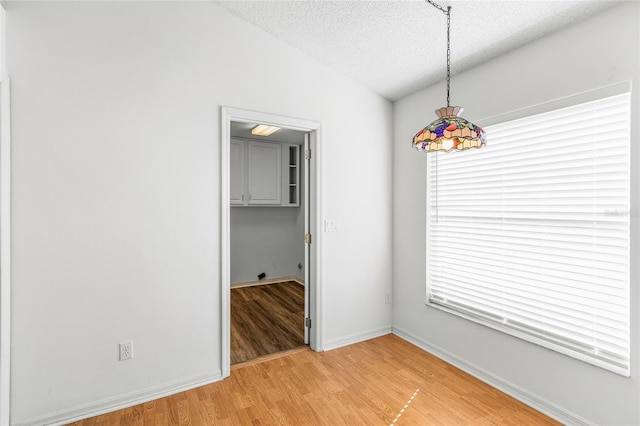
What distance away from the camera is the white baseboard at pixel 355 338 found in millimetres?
3077

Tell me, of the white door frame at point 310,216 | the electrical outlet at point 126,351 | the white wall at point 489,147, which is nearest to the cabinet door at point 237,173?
the white door frame at point 310,216

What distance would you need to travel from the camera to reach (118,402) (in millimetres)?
2178

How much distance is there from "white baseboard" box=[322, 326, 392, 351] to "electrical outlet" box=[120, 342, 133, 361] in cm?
164

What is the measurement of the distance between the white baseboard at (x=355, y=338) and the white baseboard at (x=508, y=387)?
13.2 inches

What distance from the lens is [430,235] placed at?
3.04m

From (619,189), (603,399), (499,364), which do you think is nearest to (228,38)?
(619,189)

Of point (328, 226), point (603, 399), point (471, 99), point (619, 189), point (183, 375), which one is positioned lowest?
point (183, 375)

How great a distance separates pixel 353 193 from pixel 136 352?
2279mm

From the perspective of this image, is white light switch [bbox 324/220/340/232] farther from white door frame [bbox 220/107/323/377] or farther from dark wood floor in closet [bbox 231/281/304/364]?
dark wood floor in closet [bbox 231/281/304/364]

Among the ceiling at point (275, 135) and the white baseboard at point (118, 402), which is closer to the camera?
the white baseboard at point (118, 402)

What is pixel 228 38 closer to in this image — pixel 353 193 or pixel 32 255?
pixel 353 193

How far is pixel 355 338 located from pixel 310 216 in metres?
1.36

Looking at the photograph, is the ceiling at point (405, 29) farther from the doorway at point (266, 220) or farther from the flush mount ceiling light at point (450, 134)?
the doorway at point (266, 220)

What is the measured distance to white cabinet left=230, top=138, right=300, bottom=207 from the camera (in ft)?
16.7
